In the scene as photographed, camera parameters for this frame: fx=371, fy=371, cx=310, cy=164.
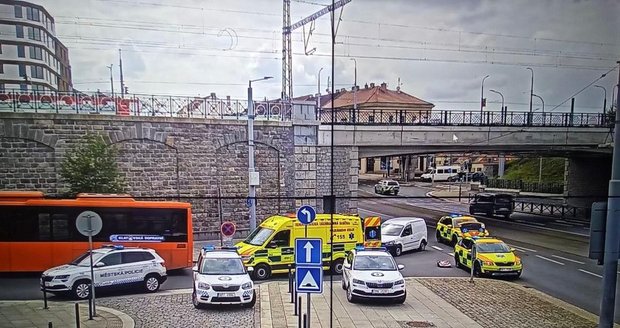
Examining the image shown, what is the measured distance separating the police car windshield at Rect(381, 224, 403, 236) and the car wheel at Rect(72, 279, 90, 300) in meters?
3.59

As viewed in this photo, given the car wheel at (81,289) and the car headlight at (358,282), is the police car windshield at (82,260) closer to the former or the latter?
the car wheel at (81,289)

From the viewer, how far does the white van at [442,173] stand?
17.0ft

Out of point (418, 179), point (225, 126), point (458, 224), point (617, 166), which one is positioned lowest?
point (458, 224)

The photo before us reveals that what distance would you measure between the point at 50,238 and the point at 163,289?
3.76 feet

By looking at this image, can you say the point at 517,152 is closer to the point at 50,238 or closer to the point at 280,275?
the point at 280,275

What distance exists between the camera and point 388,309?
3.47 metres

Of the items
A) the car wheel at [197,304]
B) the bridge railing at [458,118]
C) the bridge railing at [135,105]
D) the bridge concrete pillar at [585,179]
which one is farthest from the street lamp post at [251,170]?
the bridge concrete pillar at [585,179]

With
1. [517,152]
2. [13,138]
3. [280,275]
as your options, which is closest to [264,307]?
[280,275]

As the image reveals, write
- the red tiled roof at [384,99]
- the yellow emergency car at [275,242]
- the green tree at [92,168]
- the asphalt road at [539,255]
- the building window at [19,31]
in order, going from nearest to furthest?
the building window at [19,31] < the green tree at [92,168] < the asphalt road at [539,255] < the yellow emergency car at [275,242] < the red tiled roof at [384,99]

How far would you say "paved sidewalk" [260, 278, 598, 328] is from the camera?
3.22 metres

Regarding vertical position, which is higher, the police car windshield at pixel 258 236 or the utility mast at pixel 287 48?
the utility mast at pixel 287 48

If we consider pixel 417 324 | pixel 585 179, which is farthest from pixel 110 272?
pixel 585 179

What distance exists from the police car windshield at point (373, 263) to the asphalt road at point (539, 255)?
32.6 inches

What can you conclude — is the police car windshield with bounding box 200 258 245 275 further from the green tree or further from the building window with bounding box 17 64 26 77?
the building window with bounding box 17 64 26 77
